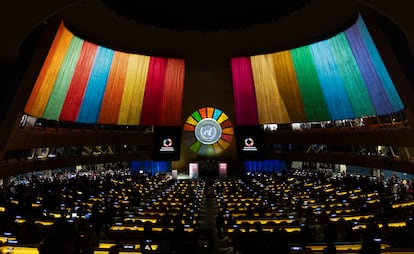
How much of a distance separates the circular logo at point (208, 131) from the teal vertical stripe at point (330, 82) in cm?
1359

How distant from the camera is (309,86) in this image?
2934 cm

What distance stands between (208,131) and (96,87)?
14.2m

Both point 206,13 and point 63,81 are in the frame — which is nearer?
point 63,81

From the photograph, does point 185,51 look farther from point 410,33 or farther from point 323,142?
point 410,33

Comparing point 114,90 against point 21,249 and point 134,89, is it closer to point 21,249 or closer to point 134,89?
point 134,89

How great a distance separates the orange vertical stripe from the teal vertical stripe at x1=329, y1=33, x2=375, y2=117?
1773cm

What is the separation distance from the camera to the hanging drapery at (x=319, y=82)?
71.1 ft

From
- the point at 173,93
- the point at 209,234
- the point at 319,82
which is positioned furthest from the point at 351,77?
the point at 209,234

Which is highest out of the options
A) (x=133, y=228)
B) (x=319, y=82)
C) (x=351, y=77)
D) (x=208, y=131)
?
(x=319, y=82)

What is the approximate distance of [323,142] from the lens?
28.8 meters

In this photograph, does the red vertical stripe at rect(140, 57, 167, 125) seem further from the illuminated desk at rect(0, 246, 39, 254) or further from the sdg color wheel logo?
the illuminated desk at rect(0, 246, 39, 254)

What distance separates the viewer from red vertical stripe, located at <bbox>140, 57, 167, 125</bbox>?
32.2m

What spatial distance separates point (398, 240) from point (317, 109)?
70.6 ft

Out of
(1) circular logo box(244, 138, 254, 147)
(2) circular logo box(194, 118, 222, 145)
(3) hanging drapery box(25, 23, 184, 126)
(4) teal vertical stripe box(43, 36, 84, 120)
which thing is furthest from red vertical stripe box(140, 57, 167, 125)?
(1) circular logo box(244, 138, 254, 147)
